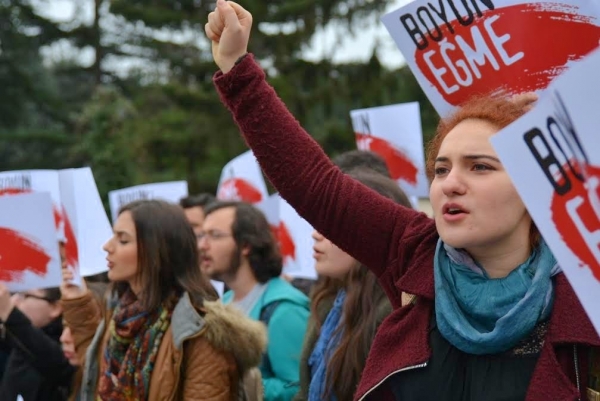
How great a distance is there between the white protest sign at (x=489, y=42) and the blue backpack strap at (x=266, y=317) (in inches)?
73.3

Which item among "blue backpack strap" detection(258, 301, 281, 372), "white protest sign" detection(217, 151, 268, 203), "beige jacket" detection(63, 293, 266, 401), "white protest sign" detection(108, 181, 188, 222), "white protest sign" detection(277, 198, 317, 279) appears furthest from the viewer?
"white protest sign" detection(217, 151, 268, 203)

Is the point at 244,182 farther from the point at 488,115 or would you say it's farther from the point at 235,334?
the point at 488,115

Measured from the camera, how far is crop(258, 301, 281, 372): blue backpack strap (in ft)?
13.8

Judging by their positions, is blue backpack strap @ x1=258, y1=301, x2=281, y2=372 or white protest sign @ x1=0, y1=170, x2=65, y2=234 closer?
blue backpack strap @ x1=258, y1=301, x2=281, y2=372

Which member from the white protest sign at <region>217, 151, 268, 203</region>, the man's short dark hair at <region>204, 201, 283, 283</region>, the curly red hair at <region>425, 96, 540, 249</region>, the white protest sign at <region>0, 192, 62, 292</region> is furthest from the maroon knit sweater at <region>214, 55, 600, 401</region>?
the white protest sign at <region>217, 151, 268, 203</region>

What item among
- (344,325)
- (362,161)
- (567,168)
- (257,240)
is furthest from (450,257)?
(257,240)

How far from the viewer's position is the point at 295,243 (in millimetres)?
5848

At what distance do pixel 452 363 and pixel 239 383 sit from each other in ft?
6.06

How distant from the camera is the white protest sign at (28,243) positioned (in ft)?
13.3

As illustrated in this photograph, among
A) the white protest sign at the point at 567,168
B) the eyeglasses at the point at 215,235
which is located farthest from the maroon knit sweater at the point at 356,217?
the eyeglasses at the point at 215,235

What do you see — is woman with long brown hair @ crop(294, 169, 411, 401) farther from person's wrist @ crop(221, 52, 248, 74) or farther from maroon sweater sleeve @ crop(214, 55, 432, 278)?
person's wrist @ crop(221, 52, 248, 74)

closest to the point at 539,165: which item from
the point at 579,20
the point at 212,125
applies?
the point at 579,20

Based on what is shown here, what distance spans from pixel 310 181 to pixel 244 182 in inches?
195

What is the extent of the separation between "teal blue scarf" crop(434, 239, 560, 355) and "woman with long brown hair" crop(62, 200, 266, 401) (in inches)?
66.1
